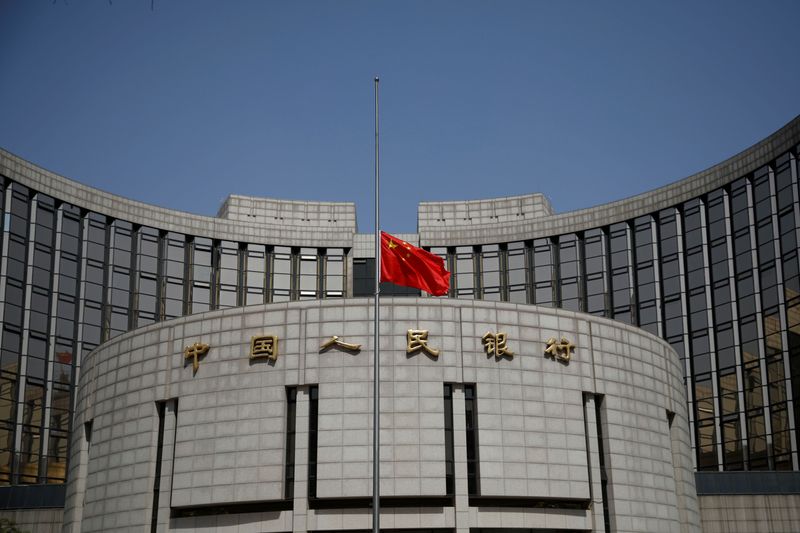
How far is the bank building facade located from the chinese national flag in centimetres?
221

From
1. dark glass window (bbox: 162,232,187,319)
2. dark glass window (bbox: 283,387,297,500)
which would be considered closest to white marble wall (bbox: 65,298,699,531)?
dark glass window (bbox: 283,387,297,500)

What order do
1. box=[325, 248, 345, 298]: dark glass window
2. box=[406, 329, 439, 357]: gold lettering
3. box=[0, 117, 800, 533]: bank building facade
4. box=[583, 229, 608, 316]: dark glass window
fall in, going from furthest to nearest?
1. box=[325, 248, 345, 298]: dark glass window
2. box=[583, 229, 608, 316]: dark glass window
3. box=[406, 329, 439, 357]: gold lettering
4. box=[0, 117, 800, 533]: bank building facade

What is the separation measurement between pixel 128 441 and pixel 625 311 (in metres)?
42.3

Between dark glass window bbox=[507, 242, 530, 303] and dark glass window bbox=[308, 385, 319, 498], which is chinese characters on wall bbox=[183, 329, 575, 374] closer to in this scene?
dark glass window bbox=[308, 385, 319, 498]

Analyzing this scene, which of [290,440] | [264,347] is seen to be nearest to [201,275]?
[264,347]

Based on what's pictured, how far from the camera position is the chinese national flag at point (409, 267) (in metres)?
43.8

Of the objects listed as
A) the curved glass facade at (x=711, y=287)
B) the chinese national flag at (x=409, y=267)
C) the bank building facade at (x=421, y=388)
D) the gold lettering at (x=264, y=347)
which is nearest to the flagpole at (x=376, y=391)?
the chinese national flag at (x=409, y=267)

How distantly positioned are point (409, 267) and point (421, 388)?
17.8 feet

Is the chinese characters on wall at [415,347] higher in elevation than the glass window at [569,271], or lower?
lower

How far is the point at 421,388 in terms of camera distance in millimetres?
45250

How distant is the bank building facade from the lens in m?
44.5

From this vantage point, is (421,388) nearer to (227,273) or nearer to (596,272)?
(596,272)

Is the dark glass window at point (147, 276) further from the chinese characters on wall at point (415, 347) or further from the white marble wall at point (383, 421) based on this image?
the chinese characters on wall at point (415, 347)

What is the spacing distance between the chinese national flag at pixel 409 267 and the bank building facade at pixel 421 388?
2.21m
